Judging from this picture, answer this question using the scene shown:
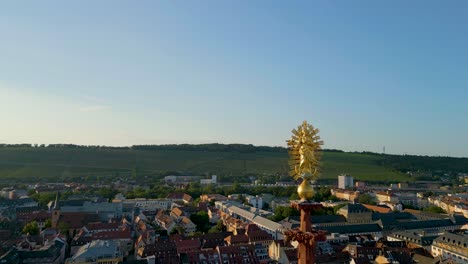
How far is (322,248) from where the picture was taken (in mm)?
65312

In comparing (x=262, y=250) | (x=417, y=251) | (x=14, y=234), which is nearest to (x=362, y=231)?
(x=417, y=251)

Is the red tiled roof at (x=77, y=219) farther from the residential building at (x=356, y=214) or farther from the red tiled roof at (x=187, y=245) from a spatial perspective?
the residential building at (x=356, y=214)

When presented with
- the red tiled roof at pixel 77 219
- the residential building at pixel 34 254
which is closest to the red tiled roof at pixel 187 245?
the residential building at pixel 34 254

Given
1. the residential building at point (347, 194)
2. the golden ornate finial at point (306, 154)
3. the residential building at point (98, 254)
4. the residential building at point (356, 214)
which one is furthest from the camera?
the residential building at point (347, 194)

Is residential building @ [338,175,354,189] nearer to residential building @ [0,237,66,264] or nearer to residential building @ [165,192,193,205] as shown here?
residential building @ [165,192,193,205]

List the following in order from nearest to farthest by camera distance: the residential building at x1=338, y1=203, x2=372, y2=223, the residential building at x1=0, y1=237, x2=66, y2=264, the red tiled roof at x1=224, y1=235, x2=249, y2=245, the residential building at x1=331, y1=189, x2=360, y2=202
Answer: the residential building at x1=0, y1=237, x2=66, y2=264, the red tiled roof at x1=224, y1=235, x2=249, y2=245, the residential building at x1=338, y1=203, x2=372, y2=223, the residential building at x1=331, y1=189, x2=360, y2=202

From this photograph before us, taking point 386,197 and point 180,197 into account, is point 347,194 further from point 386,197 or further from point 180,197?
point 180,197

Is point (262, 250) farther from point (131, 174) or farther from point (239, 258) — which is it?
point (131, 174)

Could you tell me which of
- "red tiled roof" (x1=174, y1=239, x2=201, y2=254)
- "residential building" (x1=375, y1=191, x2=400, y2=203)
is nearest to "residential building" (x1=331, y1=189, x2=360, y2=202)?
"residential building" (x1=375, y1=191, x2=400, y2=203)

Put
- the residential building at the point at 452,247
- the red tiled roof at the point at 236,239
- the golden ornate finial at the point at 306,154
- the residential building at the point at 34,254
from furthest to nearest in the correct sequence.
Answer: the red tiled roof at the point at 236,239
the residential building at the point at 452,247
the residential building at the point at 34,254
the golden ornate finial at the point at 306,154

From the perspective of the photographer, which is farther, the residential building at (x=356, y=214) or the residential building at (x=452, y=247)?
the residential building at (x=356, y=214)

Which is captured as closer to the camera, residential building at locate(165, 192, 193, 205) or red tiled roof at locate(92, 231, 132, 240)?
red tiled roof at locate(92, 231, 132, 240)

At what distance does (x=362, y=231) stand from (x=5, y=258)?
6160 cm

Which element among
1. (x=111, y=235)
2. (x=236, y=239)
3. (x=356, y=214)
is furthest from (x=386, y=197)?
(x=111, y=235)
